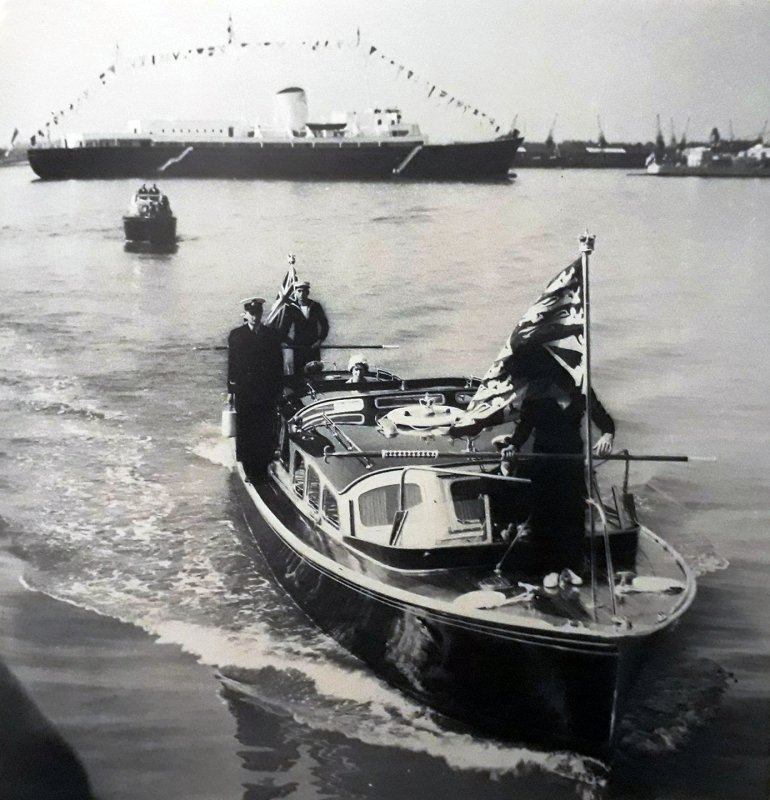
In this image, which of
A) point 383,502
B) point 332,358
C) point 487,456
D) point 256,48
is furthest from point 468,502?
point 256,48

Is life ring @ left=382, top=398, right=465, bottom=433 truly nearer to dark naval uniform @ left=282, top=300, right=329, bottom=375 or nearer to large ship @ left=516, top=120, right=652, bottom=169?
dark naval uniform @ left=282, top=300, right=329, bottom=375

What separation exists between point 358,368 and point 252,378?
365mm

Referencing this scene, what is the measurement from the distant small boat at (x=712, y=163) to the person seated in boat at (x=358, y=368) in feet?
3.81

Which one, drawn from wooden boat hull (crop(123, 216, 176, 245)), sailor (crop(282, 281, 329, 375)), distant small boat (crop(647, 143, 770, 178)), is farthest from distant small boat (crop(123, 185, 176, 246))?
distant small boat (crop(647, 143, 770, 178))

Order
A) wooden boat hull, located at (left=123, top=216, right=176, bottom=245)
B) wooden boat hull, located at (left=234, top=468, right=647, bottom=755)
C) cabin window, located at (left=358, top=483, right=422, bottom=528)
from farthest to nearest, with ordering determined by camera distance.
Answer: wooden boat hull, located at (left=123, top=216, right=176, bottom=245) → cabin window, located at (left=358, top=483, right=422, bottom=528) → wooden boat hull, located at (left=234, top=468, right=647, bottom=755)

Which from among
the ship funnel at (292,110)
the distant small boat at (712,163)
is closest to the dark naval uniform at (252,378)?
the ship funnel at (292,110)

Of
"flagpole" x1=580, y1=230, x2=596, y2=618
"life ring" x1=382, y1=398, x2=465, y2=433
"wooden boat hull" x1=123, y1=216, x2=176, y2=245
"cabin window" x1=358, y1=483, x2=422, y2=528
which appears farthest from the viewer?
"wooden boat hull" x1=123, y1=216, x2=176, y2=245

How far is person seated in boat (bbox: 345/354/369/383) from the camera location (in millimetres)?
2936

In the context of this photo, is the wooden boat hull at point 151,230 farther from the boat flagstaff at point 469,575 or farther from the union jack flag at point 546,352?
the union jack flag at point 546,352

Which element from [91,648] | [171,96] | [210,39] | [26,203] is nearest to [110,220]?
[26,203]

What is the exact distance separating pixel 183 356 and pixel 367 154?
0.95 m

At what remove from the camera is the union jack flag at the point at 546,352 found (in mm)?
2510

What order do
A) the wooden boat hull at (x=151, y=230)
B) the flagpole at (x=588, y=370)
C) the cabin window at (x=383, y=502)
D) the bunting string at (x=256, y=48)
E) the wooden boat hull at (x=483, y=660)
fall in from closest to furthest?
the wooden boat hull at (x=483, y=660) → the flagpole at (x=588, y=370) → the cabin window at (x=383, y=502) → the bunting string at (x=256, y=48) → the wooden boat hull at (x=151, y=230)

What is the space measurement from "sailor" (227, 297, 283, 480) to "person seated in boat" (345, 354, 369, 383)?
0.25m
